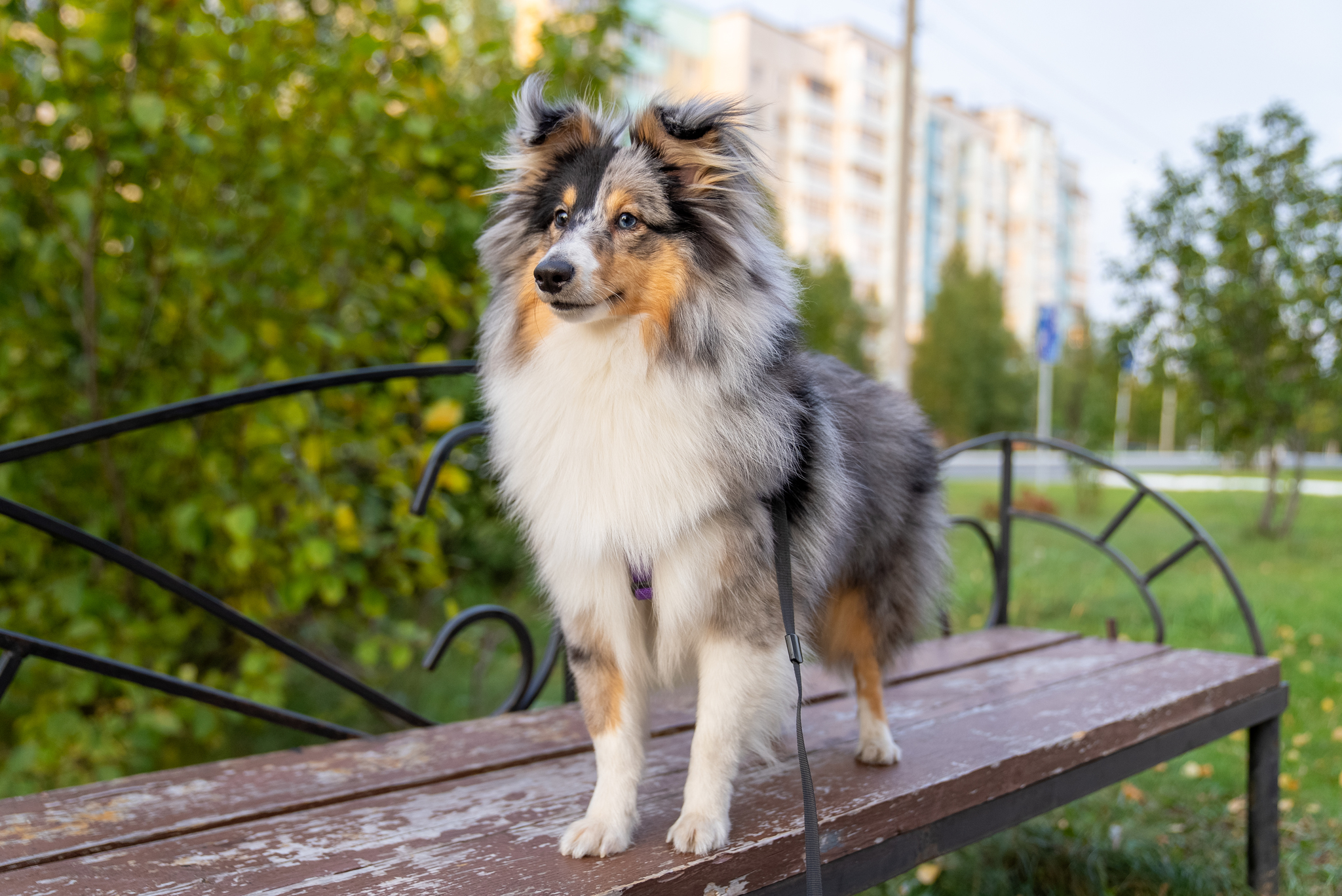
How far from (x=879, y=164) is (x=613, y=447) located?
48.8m

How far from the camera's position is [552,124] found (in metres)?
1.98

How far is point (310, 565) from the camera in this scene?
2910 mm

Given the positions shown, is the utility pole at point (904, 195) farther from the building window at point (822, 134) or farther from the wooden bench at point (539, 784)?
the building window at point (822, 134)

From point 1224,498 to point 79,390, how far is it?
1315 cm

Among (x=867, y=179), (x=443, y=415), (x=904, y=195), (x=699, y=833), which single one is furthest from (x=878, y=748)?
(x=867, y=179)

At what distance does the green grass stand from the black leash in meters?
1.65

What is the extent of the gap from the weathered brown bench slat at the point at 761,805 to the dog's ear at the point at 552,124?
4.35 ft

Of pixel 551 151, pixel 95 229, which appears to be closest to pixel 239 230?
pixel 95 229

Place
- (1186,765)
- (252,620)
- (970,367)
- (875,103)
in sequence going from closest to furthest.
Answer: (252,620), (1186,765), (970,367), (875,103)

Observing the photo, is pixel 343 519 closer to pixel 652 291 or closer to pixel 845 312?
pixel 652 291

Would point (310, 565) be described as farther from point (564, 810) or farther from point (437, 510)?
point (564, 810)

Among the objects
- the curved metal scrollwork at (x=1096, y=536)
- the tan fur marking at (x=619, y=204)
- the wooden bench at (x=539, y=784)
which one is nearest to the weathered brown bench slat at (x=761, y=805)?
the wooden bench at (x=539, y=784)

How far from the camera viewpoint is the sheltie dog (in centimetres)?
175

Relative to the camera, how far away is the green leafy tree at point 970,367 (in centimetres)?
3183
